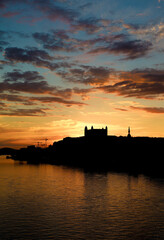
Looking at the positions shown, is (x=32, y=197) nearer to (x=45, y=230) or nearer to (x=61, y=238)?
(x=45, y=230)

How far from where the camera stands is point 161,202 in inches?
1909

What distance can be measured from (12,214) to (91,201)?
15.2 m

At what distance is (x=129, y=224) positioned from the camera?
113 feet

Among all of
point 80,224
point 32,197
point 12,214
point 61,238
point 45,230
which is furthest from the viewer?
point 32,197

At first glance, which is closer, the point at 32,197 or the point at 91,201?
the point at 91,201

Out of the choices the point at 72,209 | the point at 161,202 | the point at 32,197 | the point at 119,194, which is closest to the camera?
the point at 72,209

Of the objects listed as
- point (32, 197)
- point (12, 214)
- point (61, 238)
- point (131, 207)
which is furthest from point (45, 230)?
point (32, 197)

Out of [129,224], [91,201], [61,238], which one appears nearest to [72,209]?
[91,201]

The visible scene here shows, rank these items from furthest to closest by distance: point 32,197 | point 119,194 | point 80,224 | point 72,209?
point 119,194 < point 32,197 < point 72,209 < point 80,224

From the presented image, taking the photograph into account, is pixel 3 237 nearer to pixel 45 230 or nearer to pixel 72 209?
pixel 45 230

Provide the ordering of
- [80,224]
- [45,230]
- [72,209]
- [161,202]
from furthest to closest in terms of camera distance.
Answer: [161,202]
[72,209]
[80,224]
[45,230]

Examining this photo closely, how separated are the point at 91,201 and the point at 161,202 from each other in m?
11.9

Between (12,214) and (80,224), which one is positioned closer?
(80,224)

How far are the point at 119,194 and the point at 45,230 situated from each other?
91.2 feet
